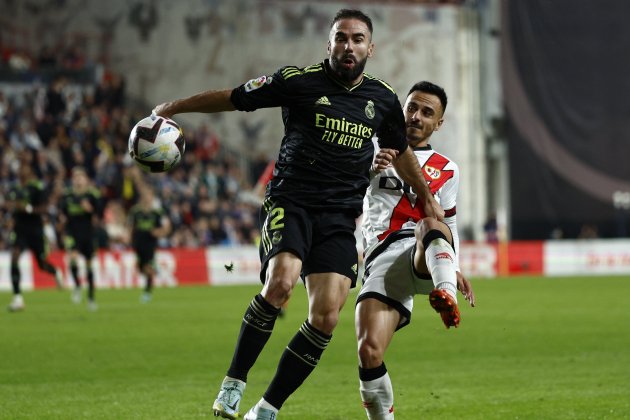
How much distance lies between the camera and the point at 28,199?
1770 centimetres

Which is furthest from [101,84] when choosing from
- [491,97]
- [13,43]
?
[491,97]

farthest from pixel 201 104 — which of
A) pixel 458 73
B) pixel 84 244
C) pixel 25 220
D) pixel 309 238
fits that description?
pixel 458 73

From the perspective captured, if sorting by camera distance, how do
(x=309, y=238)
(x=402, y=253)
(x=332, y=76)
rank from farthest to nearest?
(x=402, y=253) → (x=332, y=76) → (x=309, y=238)

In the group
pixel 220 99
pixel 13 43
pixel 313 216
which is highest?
pixel 13 43

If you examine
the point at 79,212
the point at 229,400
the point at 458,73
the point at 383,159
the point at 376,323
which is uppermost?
the point at 458,73

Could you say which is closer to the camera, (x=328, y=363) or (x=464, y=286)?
(x=464, y=286)

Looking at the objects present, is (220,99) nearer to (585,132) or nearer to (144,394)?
(144,394)

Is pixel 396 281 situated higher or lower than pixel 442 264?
lower

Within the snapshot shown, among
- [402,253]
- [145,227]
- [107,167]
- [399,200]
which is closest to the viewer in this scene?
[402,253]

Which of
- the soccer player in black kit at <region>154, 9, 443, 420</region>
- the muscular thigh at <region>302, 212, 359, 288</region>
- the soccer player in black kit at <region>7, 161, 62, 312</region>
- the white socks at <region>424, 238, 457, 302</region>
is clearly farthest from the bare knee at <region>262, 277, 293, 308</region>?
the soccer player in black kit at <region>7, 161, 62, 312</region>

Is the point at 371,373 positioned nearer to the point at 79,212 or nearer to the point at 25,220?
the point at 25,220

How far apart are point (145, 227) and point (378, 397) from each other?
587 inches

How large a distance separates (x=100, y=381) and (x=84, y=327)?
214 inches

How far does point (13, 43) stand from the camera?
3188 cm
